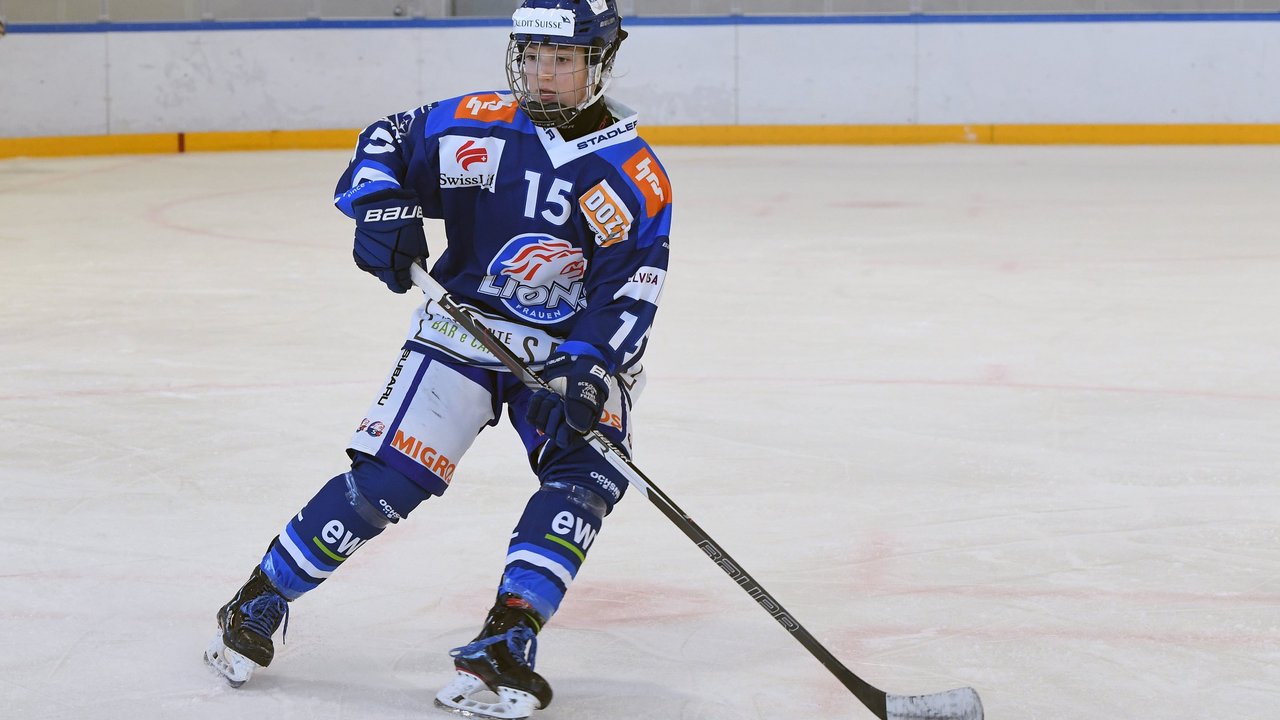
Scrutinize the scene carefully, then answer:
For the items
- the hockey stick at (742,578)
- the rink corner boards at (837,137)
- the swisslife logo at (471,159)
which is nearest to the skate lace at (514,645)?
the hockey stick at (742,578)

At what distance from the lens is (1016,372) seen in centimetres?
433

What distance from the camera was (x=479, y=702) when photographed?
6.93 feet

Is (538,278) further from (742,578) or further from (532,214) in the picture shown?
(742,578)

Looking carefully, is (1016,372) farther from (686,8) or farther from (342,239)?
(686,8)

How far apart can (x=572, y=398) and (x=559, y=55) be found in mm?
486

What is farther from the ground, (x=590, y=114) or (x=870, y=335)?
(x=590, y=114)

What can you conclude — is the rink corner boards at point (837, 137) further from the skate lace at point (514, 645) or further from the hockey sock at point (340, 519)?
the skate lace at point (514, 645)

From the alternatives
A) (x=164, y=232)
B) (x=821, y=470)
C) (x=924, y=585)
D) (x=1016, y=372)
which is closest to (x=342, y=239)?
(x=164, y=232)

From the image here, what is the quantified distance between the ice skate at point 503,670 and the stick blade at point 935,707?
17.7 inches

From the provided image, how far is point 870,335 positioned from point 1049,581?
218 centimetres

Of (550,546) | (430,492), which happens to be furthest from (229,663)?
(550,546)

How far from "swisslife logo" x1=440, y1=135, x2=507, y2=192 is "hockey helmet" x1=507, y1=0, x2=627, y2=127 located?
8 centimetres

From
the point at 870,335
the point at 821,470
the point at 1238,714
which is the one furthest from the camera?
the point at 870,335

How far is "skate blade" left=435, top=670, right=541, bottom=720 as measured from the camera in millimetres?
2064
